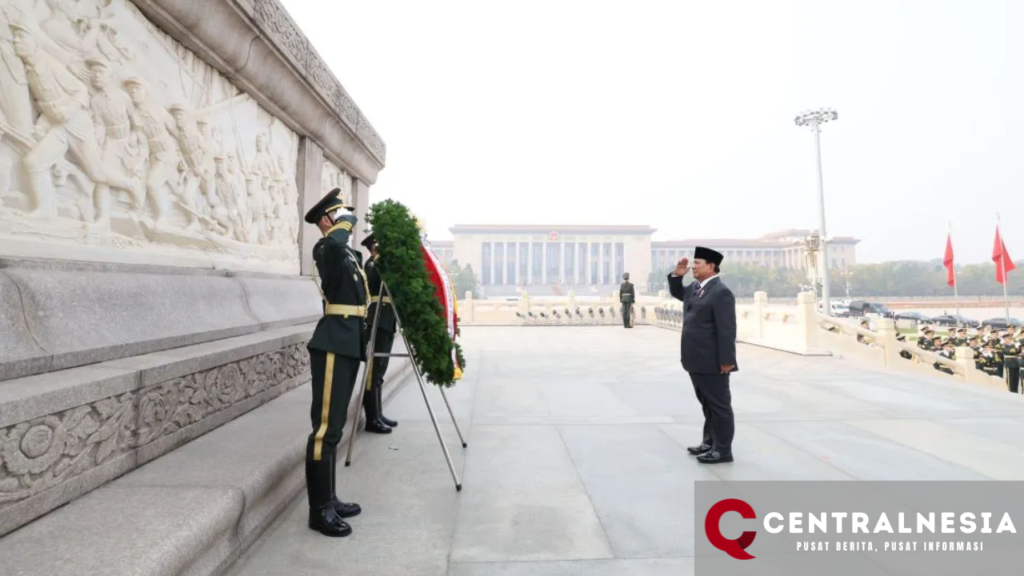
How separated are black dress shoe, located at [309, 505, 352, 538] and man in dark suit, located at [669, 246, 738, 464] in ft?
7.31

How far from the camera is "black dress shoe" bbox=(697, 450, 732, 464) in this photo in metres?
3.02

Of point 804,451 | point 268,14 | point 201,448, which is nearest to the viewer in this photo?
point 201,448

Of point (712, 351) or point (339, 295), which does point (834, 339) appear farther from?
point (339, 295)

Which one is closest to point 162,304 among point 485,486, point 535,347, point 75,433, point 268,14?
point 75,433

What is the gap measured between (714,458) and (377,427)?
2.47 meters

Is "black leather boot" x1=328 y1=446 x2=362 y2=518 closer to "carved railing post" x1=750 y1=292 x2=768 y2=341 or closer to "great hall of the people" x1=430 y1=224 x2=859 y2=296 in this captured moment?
"carved railing post" x1=750 y1=292 x2=768 y2=341

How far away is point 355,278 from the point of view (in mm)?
2371

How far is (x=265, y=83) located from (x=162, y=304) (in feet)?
8.01

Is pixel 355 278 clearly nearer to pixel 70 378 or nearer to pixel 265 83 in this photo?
pixel 70 378

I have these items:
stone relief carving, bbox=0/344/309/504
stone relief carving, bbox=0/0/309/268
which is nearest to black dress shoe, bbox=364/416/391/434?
stone relief carving, bbox=0/344/309/504

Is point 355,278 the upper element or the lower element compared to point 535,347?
upper

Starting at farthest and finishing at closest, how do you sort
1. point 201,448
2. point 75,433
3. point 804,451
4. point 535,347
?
point 535,347 → point 804,451 → point 201,448 → point 75,433

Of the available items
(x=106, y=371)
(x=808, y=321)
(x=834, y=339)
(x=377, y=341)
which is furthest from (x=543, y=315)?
(x=106, y=371)

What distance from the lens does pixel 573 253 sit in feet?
273
